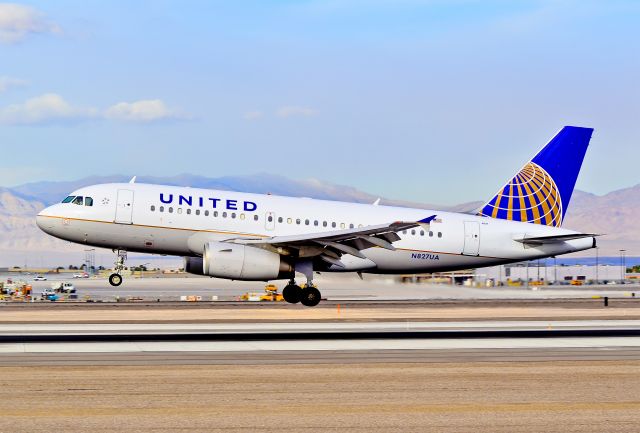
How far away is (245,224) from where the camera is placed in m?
44.0

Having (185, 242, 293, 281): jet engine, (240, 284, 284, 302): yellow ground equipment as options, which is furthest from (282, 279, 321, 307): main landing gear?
(240, 284, 284, 302): yellow ground equipment

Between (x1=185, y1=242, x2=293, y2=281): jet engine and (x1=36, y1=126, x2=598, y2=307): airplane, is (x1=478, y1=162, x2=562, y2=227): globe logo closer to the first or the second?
(x1=36, y1=126, x2=598, y2=307): airplane

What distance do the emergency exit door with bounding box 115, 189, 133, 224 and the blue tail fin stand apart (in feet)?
59.4

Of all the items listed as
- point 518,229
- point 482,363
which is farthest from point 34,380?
point 518,229

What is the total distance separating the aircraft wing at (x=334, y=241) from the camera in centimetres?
4228

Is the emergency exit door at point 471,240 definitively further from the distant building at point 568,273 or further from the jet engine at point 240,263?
the distant building at point 568,273

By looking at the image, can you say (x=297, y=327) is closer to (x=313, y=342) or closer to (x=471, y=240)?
(x=313, y=342)

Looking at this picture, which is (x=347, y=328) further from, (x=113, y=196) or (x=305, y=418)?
(x=305, y=418)

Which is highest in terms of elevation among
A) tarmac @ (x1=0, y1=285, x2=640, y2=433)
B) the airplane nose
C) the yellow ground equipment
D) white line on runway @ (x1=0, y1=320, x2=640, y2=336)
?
the airplane nose

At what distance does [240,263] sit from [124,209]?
5.68 metres

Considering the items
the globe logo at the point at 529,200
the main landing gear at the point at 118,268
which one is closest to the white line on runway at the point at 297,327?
the main landing gear at the point at 118,268

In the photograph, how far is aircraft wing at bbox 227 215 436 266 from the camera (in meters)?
42.3

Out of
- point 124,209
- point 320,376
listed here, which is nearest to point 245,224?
point 124,209

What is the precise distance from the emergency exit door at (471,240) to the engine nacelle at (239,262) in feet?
32.9
